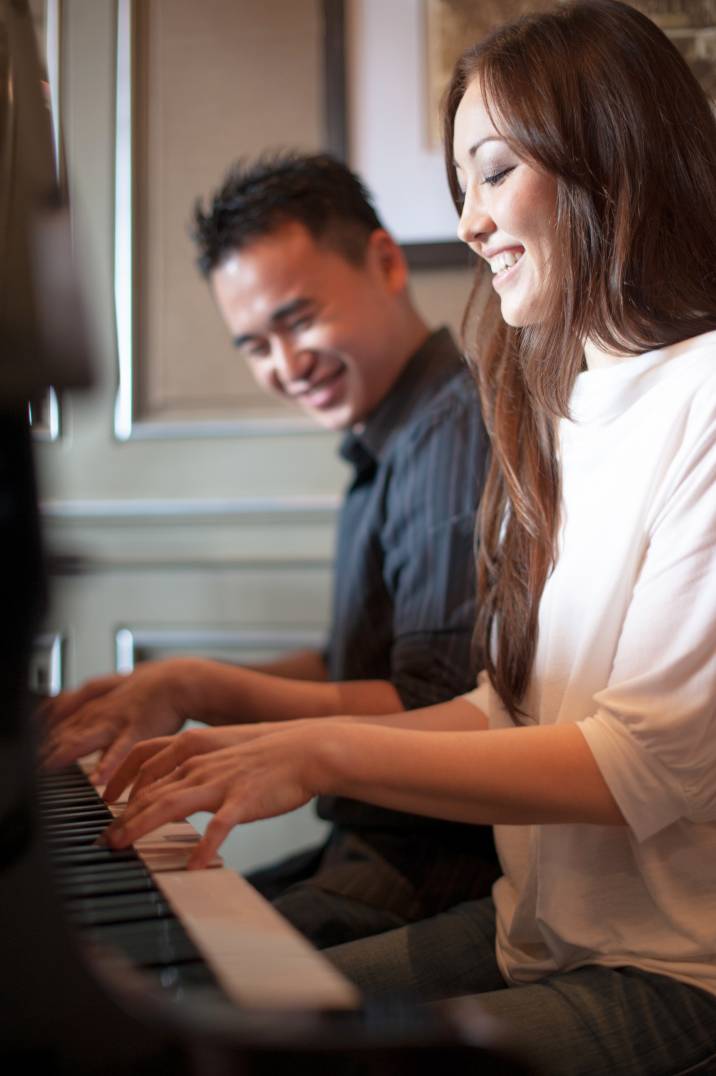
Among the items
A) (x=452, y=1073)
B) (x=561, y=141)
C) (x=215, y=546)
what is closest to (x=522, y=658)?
(x=561, y=141)

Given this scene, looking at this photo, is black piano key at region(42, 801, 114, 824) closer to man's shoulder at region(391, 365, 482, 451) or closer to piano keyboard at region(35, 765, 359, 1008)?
piano keyboard at region(35, 765, 359, 1008)

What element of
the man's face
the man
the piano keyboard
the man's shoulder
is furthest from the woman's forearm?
the man's face

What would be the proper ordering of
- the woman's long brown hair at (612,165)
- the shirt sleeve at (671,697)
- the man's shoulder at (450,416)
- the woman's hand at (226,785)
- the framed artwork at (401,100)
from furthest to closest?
the framed artwork at (401,100), the man's shoulder at (450,416), the woman's long brown hair at (612,165), the shirt sleeve at (671,697), the woman's hand at (226,785)

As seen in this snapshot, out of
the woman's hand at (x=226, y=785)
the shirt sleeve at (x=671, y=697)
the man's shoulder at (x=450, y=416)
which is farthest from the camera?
the man's shoulder at (x=450, y=416)

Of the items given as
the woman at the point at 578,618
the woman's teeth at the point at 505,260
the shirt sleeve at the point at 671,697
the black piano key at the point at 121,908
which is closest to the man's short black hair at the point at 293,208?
the woman at the point at 578,618

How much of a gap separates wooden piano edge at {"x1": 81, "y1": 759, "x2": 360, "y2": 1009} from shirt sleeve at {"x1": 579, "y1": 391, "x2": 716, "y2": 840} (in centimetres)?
27

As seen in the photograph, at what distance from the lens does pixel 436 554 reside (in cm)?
112

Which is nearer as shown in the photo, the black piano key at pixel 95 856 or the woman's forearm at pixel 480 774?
the black piano key at pixel 95 856

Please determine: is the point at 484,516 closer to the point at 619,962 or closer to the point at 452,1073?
the point at 619,962

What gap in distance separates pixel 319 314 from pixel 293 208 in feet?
0.46

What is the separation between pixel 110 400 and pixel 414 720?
Answer: 98cm

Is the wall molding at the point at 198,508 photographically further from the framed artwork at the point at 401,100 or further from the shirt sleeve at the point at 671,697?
the shirt sleeve at the point at 671,697

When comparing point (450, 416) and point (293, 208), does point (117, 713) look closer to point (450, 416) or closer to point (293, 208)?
point (450, 416)

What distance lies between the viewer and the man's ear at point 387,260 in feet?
4.80
